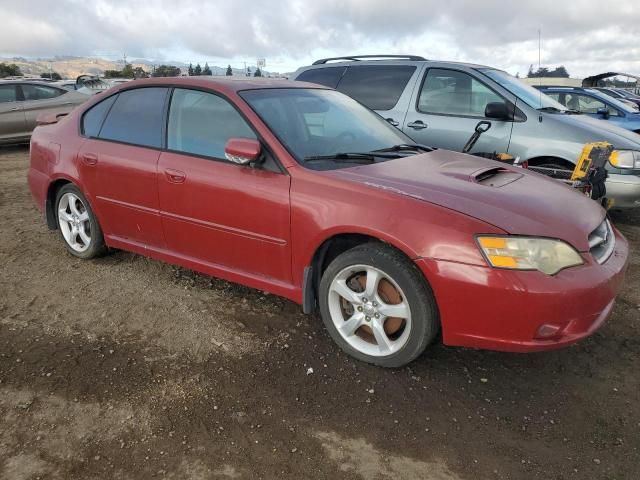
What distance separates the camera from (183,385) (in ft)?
9.31

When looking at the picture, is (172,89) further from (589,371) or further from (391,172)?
(589,371)

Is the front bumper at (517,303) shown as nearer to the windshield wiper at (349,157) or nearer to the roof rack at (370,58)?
the windshield wiper at (349,157)

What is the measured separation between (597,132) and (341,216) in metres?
3.60

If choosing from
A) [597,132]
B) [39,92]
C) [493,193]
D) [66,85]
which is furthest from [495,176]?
[66,85]

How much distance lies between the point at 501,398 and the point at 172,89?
2973mm

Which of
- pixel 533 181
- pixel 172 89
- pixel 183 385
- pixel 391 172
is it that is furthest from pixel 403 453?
pixel 172 89

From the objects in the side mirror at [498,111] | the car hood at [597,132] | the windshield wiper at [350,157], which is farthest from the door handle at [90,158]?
the car hood at [597,132]

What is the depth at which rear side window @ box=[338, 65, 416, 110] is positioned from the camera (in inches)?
244

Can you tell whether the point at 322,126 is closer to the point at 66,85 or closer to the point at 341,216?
the point at 341,216

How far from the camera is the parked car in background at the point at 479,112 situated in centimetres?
524

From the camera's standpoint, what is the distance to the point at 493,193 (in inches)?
116

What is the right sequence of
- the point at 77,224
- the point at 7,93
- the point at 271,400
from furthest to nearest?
the point at 7,93, the point at 77,224, the point at 271,400

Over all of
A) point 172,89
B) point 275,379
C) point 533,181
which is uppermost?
point 172,89

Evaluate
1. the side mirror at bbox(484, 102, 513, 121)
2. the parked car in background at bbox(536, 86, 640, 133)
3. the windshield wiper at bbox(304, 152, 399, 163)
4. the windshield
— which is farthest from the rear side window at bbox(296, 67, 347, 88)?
the parked car in background at bbox(536, 86, 640, 133)
